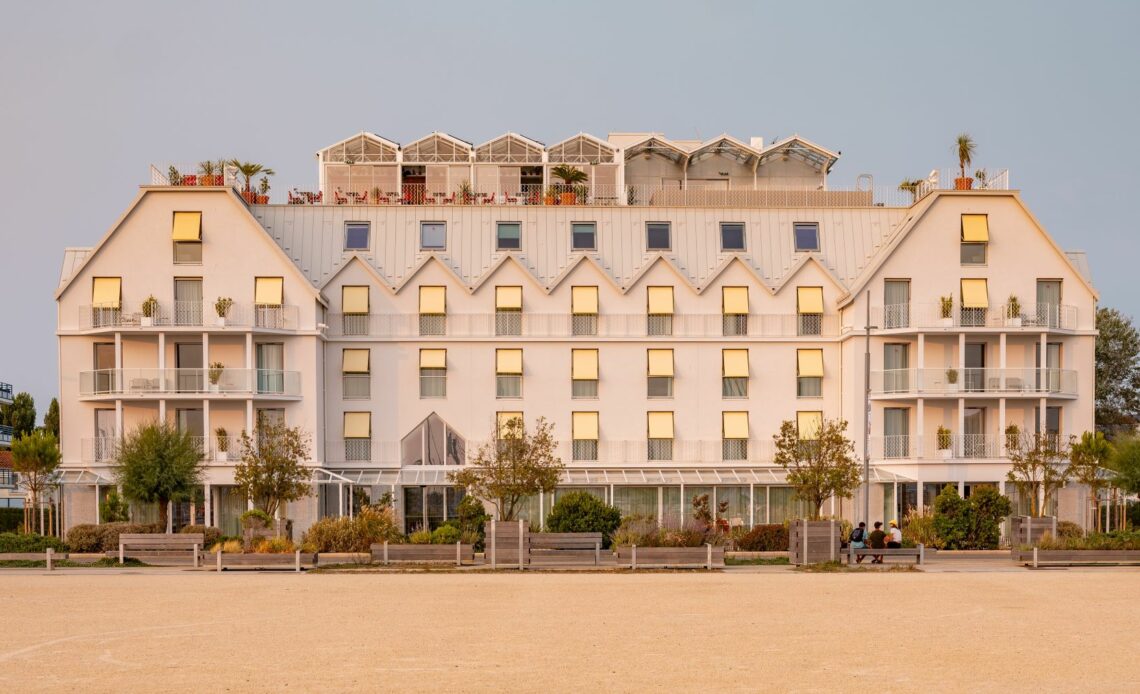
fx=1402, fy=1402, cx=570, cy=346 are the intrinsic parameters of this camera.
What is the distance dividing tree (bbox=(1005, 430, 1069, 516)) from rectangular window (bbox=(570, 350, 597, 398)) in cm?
1604

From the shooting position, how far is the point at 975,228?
5522 cm

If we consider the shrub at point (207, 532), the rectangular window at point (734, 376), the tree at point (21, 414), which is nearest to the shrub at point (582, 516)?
the shrub at point (207, 532)

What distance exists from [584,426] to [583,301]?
5023 mm

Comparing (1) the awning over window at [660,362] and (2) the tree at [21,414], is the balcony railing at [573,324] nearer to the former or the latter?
(1) the awning over window at [660,362]

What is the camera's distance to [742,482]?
5266cm

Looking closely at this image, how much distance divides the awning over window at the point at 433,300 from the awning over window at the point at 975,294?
67.2 feet

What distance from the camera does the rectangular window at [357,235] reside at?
188ft

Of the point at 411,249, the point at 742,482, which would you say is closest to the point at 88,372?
the point at 411,249

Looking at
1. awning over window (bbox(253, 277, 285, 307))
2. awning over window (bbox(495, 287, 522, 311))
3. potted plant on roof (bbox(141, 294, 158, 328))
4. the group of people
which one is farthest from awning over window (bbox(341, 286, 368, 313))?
the group of people

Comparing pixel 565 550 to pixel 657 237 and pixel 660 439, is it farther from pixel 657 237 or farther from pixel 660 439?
pixel 657 237

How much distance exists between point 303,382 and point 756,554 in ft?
67.2

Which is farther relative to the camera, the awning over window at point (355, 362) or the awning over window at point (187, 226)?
the awning over window at point (355, 362)

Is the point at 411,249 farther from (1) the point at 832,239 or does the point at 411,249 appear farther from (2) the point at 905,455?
(2) the point at 905,455

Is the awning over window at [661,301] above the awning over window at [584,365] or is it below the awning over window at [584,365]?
above
